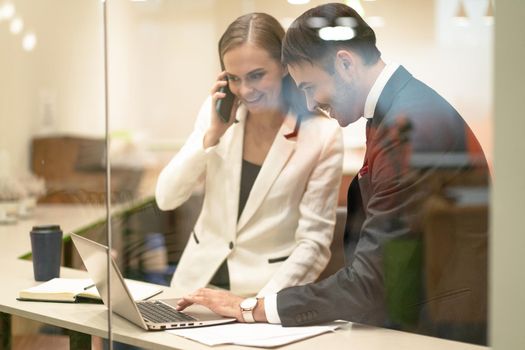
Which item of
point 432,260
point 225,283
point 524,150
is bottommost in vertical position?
point 225,283

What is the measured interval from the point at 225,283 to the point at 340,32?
84cm

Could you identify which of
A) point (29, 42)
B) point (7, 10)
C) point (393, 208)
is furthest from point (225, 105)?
point (7, 10)

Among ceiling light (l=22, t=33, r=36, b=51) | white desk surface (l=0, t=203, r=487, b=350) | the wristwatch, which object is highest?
ceiling light (l=22, t=33, r=36, b=51)

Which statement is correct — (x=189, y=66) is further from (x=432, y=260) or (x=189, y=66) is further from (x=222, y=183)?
(x=432, y=260)

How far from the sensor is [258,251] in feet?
7.54

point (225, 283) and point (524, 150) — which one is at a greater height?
point (524, 150)

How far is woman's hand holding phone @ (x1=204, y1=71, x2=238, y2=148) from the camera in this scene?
2.26 meters

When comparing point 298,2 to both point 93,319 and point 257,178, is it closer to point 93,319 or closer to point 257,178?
point 257,178

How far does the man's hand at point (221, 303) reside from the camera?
1948mm

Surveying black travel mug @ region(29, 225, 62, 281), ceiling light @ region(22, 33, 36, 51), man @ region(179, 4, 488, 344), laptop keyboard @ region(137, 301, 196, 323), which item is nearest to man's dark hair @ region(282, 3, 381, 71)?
man @ region(179, 4, 488, 344)

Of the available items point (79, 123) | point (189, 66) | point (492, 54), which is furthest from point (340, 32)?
point (79, 123)

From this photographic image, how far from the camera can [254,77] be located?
2.20m

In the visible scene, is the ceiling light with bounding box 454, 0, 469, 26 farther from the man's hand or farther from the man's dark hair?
the man's hand

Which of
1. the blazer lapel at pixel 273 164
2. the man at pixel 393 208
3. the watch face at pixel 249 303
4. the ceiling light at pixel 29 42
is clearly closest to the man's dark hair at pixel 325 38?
the man at pixel 393 208
